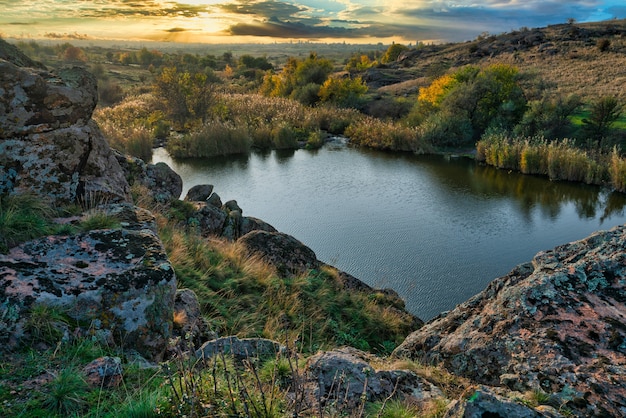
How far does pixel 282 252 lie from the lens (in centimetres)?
788

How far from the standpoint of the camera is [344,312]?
6.70 metres

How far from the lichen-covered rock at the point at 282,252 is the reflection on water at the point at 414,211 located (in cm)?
255

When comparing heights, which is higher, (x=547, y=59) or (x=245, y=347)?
(x=547, y=59)

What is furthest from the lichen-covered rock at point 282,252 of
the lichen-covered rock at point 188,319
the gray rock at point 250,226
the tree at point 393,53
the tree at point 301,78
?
the tree at point 393,53

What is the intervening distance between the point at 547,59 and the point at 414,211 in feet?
129

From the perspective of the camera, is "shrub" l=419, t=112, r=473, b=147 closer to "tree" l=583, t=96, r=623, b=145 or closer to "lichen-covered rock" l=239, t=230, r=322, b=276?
"tree" l=583, t=96, r=623, b=145

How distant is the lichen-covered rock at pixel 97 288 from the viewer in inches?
124

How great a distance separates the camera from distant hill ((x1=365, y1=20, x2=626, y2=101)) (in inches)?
1323

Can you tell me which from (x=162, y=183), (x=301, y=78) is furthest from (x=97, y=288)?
(x=301, y=78)

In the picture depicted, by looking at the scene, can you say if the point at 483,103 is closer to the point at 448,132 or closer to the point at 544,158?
the point at 448,132

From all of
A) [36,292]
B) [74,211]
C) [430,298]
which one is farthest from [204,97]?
[36,292]

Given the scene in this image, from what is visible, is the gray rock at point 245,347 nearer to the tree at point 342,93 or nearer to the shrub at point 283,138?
the shrub at point 283,138

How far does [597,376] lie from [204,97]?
92.8ft

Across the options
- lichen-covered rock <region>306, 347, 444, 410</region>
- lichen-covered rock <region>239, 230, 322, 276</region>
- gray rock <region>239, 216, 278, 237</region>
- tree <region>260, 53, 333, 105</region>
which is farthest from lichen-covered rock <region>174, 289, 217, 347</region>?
tree <region>260, 53, 333, 105</region>
